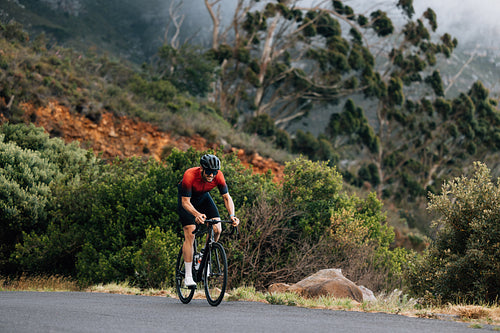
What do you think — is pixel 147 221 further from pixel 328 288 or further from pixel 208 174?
pixel 208 174

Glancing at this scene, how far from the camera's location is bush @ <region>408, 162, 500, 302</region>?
32.0ft

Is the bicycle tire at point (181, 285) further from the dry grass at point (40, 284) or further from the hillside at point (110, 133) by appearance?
the hillside at point (110, 133)

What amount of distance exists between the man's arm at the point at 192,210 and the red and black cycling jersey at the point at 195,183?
0.23ft

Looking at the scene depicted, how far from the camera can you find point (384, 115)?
44.3 meters

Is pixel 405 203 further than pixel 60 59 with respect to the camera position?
Yes

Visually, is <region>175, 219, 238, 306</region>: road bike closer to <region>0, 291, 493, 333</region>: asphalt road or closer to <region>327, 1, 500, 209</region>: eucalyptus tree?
<region>0, 291, 493, 333</region>: asphalt road

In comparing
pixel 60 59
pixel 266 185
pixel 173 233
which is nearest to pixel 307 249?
pixel 266 185

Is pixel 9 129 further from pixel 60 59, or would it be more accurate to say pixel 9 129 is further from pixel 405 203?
pixel 405 203

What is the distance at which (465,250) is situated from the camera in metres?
10.4

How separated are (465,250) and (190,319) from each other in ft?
20.8

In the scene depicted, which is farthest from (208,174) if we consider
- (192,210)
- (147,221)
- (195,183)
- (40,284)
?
(40,284)

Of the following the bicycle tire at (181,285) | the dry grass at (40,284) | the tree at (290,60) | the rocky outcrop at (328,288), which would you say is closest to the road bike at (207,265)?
the bicycle tire at (181,285)

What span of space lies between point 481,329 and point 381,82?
3704 centimetres

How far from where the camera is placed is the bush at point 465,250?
32.0 ft
